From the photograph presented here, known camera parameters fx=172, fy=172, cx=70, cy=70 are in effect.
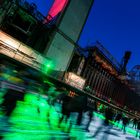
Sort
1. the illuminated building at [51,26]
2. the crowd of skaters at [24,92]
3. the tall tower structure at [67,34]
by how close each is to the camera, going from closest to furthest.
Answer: the crowd of skaters at [24,92]
the illuminated building at [51,26]
the tall tower structure at [67,34]

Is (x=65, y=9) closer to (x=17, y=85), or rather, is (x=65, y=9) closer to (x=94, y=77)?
(x=94, y=77)

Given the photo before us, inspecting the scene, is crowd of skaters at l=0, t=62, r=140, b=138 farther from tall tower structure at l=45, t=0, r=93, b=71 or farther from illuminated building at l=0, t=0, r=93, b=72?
tall tower structure at l=45, t=0, r=93, b=71

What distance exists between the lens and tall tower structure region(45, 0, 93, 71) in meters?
21.4

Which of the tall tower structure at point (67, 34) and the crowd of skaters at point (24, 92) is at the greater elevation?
the tall tower structure at point (67, 34)

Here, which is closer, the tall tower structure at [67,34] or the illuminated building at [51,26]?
the illuminated building at [51,26]

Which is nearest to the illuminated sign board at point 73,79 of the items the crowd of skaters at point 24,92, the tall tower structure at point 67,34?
the tall tower structure at point 67,34

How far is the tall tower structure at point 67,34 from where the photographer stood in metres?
21.4

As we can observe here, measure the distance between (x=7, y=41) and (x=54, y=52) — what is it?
264 inches

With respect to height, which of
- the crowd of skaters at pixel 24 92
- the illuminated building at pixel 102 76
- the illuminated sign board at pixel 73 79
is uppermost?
the illuminated building at pixel 102 76

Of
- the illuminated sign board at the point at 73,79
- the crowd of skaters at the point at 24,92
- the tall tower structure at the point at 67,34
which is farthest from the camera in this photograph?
the tall tower structure at the point at 67,34

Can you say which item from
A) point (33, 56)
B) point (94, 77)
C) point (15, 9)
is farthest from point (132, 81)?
point (15, 9)

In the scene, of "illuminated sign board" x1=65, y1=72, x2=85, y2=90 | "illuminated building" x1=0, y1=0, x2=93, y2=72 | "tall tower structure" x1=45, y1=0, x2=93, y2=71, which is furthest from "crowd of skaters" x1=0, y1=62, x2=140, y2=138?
"tall tower structure" x1=45, y1=0, x2=93, y2=71

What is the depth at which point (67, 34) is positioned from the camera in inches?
896

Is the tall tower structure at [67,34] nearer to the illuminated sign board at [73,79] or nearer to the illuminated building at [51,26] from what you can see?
the illuminated building at [51,26]
